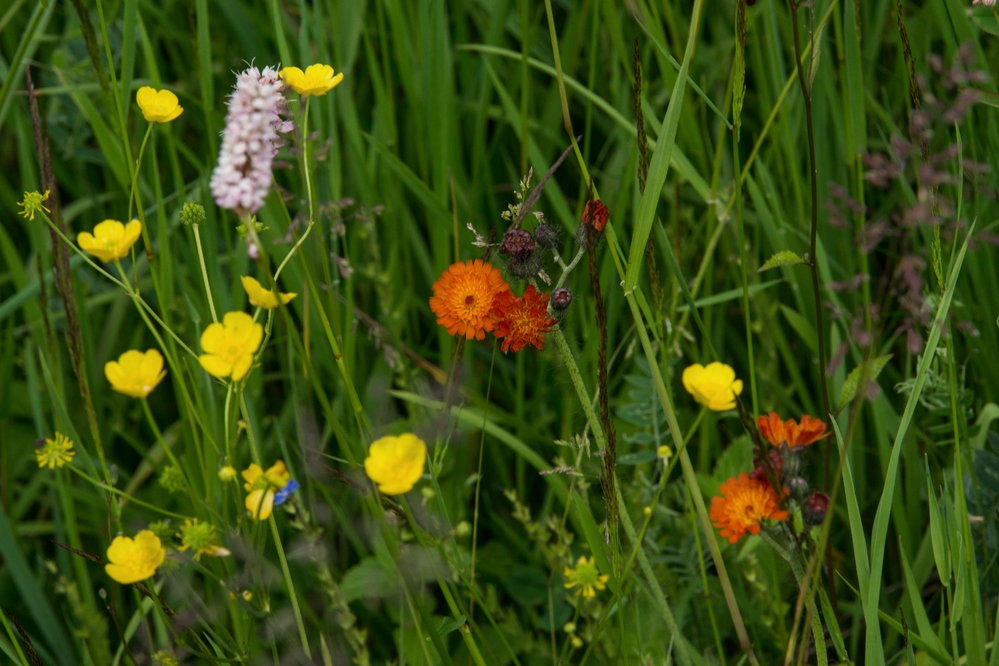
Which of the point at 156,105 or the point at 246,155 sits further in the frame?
the point at 156,105

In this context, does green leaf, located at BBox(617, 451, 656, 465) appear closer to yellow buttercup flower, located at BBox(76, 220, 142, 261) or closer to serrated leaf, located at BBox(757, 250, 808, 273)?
serrated leaf, located at BBox(757, 250, 808, 273)

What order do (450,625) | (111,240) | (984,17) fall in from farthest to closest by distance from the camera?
(984,17), (111,240), (450,625)

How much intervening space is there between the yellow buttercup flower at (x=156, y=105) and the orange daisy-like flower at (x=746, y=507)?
2.29 feet

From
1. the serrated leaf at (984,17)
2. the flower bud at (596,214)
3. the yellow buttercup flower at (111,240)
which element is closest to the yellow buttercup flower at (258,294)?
the yellow buttercup flower at (111,240)

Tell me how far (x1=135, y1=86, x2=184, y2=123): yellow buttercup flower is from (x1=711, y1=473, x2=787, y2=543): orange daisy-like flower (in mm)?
698

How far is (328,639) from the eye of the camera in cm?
136

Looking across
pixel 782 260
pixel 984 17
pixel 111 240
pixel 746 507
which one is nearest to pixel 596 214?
pixel 782 260

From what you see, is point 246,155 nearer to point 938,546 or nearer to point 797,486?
point 797,486

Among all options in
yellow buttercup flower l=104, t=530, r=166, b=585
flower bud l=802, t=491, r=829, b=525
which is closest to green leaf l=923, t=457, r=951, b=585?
flower bud l=802, t=491, r=829, b=525

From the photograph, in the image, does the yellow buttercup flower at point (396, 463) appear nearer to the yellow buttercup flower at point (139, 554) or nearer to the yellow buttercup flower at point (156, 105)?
the yellow buttercup flower at point (139, 554)

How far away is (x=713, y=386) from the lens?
3.18 ft

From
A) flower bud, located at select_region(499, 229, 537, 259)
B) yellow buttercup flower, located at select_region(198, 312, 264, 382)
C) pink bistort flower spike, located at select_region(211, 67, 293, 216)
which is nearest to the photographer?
pink bistort flower spike, located at select_region(211, 67, 293, 216)

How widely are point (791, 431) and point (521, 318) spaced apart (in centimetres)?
31

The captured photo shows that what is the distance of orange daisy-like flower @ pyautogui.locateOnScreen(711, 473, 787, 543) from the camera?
880mm
